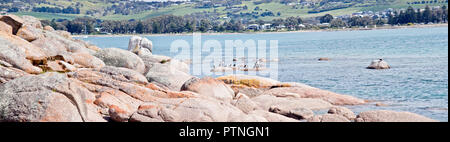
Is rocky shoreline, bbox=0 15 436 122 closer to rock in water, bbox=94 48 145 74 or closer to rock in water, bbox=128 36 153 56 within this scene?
rock in water, bbox=94 48 145 74

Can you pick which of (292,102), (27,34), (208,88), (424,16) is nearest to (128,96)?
(208,88)

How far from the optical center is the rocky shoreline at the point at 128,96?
450 inches

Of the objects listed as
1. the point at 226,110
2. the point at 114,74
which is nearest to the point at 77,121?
→ the point at 226,110

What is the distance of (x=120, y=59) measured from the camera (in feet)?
82.1

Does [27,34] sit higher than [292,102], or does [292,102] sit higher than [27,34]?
[27,34]

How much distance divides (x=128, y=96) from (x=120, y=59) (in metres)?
10.6

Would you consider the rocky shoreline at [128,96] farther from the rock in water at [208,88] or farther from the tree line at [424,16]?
the tree line at [424,16]

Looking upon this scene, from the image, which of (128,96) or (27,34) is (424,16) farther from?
(128,96)

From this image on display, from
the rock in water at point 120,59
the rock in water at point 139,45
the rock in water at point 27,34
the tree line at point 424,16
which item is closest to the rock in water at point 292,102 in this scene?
the rock in water at point 120,59

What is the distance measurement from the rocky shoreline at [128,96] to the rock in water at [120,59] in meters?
1.49

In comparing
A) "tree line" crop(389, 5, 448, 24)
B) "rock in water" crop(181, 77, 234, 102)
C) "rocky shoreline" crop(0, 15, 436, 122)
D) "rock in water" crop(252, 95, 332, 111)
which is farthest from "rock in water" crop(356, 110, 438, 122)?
"tree line" crop(389, 5, 448, 24)

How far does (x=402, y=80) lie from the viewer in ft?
90.5
